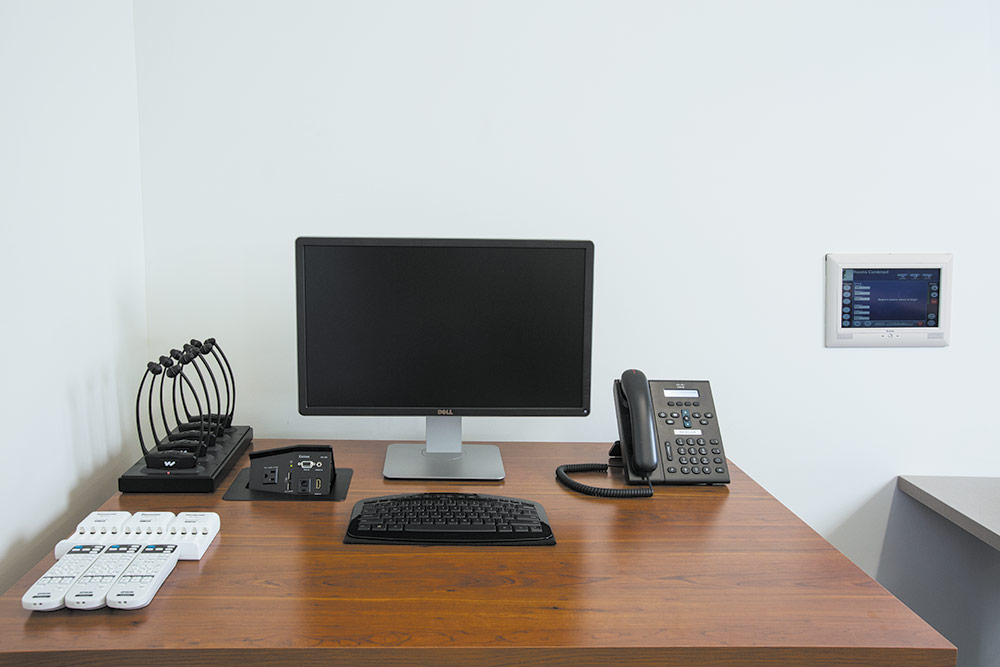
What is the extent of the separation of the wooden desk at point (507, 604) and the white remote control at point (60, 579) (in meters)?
0.02

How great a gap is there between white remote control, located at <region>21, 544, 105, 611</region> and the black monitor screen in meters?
0.51

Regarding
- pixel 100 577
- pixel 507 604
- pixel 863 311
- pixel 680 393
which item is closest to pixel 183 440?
pixel 100 577

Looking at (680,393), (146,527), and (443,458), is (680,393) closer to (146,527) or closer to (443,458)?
(443,458)

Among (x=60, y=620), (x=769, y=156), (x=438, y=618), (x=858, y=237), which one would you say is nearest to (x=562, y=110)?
(x=769, y=156)

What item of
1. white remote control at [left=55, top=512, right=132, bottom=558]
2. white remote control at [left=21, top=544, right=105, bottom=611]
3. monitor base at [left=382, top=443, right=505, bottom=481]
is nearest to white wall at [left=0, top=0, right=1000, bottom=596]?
monitor base at [left=382, top=443, right=505, bottom=481]

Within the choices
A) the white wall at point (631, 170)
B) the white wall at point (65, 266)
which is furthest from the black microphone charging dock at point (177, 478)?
the white wall at point (631, 170)

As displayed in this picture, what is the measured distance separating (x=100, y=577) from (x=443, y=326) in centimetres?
79

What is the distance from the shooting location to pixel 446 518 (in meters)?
1.32

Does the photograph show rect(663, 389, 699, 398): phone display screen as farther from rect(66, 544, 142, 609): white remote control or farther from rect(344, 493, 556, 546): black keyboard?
rect(66, 544, 142, 609): white remote control

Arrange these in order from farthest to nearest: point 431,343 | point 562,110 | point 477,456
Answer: point 562,110
point 477,456
point 431,343

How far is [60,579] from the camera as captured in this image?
1050 millimetres

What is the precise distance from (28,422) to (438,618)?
0.88 meters

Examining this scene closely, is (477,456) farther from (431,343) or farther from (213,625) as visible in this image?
(213,625)

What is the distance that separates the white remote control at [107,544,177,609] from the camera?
1005mm
